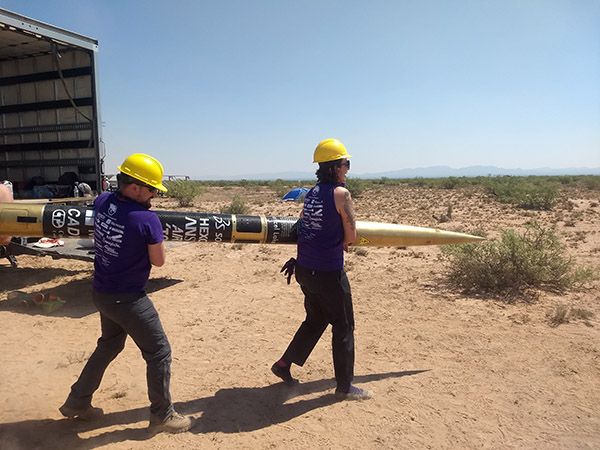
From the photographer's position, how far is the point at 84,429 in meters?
2.98

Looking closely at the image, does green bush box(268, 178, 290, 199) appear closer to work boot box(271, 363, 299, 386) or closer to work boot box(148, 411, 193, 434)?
work boot box(271, 363, 299, 386)

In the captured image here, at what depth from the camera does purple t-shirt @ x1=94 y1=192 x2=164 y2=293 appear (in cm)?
261

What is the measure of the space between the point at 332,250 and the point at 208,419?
1.58m

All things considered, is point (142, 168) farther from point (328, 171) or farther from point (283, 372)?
point (283, 372)

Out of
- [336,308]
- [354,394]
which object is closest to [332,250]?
[336,308]

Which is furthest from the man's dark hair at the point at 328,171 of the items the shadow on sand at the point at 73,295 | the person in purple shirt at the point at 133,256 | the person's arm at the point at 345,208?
the shadow on sand at the point at 73,295

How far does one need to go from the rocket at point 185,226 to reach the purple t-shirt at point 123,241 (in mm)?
1868

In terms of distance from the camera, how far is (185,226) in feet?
15.4

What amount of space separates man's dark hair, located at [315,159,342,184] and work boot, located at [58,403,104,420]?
2411mm

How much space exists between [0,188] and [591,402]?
18.6ft

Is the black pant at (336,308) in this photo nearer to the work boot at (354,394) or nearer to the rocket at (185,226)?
the work boot at (354,394)

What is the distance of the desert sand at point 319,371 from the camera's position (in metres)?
2.97

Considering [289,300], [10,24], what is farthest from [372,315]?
[10,24]

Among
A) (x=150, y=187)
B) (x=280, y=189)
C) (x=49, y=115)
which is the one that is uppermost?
(x=49, y=115)
